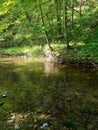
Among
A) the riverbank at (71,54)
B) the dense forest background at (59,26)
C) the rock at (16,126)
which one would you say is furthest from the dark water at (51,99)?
the dense forest background at (59,26)

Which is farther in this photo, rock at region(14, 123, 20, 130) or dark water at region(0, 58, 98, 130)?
dark water at region(0, 58, 98, 130)

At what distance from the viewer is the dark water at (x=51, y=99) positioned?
8.55 metres

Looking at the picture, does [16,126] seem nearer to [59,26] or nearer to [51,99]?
[51,99]

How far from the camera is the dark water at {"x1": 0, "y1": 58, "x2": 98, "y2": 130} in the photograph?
8.55 m

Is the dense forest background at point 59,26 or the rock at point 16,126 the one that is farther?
the dense forest background at point 59,26

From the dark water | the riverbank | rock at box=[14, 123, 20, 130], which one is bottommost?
the dark water

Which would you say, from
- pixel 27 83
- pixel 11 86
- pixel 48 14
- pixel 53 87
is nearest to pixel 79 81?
pixel 53 87

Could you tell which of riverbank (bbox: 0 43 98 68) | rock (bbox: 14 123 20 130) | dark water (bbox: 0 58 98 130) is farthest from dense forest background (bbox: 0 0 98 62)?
rock (bbox: 14 123 20 130)

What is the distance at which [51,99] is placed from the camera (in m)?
11.1

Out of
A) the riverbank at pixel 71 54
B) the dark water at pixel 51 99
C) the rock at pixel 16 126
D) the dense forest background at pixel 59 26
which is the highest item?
the dense forest background at pixel 59 26

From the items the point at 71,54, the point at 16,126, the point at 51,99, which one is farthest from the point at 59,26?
the point at 16,126

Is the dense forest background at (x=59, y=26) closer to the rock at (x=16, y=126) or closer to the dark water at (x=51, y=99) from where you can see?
the dark water at (x=51, y=99)

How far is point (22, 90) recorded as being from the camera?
1273cm

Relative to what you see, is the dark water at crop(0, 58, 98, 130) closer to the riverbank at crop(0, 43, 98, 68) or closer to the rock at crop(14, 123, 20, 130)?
the rock at crop(14, 123, 20, 130)
